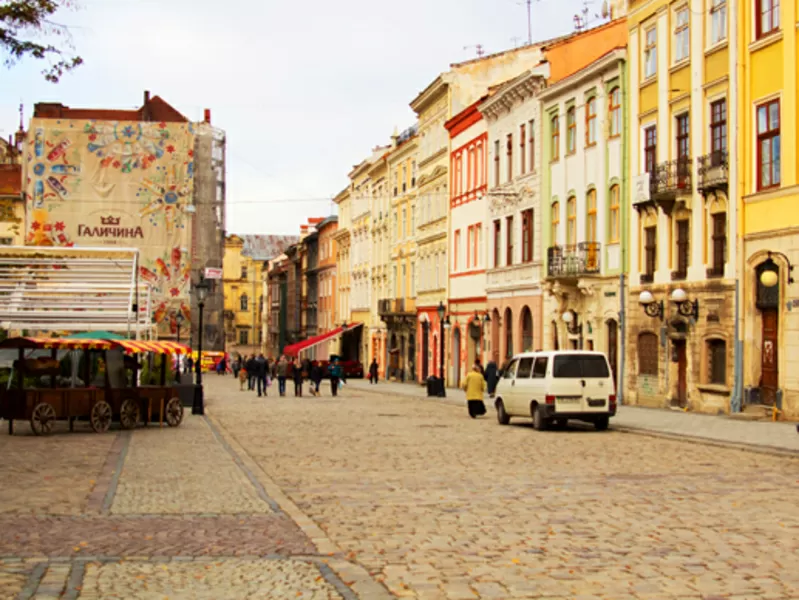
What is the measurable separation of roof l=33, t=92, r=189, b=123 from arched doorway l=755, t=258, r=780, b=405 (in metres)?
59.3

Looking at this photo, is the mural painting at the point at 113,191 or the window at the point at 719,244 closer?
the window at the point at 719,244

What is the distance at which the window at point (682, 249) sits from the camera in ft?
117

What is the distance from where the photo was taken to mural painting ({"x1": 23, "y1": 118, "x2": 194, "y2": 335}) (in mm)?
54906

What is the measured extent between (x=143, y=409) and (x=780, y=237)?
15.6m

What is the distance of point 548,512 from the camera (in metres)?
12.7

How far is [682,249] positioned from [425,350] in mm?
31822

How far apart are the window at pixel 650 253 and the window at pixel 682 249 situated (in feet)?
4.80

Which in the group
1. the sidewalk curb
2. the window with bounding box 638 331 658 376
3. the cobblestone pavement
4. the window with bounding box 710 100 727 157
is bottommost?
the cobblestone pavement

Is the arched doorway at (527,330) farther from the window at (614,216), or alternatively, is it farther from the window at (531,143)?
the window at (614,216)

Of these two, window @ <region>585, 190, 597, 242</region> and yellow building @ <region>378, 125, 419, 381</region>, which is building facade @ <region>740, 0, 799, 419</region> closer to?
window @ <region>585, 190, 597, 242</region>

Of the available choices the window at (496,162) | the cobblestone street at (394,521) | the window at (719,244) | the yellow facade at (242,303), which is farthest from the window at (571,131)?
the yellow facade at (242,303)

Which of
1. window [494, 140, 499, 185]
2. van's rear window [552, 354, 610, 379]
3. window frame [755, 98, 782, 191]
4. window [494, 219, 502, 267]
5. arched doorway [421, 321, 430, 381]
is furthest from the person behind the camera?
arched doorway [421, 321, 430, 381]

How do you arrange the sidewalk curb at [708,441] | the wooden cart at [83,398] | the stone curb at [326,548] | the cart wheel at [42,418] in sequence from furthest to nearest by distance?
1. the wooden cart at [83,398]
2. the cart wheel at [42,418]
3. the sidewalk curb at [708,441]
4. the stone curb at [326,548]

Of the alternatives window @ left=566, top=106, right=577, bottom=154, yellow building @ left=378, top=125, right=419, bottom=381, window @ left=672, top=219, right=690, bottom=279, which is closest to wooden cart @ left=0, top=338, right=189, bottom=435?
window @ left=672, top=219, right=690, bottom=279
